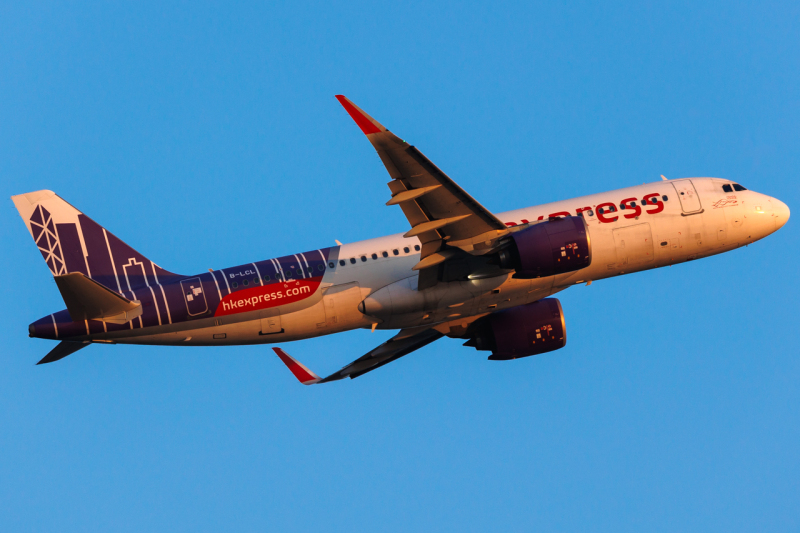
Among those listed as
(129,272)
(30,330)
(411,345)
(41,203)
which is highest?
(41,203)

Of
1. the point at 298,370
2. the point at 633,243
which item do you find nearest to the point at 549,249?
the point at 633,243

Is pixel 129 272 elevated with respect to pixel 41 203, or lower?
lower

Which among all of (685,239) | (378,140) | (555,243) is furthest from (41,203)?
(685,239)

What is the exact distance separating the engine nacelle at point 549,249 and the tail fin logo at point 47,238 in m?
17.0

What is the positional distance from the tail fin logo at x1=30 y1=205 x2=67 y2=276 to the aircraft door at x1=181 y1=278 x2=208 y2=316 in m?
4.83

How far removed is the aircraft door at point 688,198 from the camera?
34688 mm

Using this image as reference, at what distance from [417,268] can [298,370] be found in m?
10.3

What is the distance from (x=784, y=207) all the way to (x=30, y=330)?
103 feet

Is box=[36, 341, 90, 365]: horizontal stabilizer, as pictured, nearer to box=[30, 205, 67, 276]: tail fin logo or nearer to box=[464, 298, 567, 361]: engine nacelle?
box=[30, 205, 67, 276]: tail fin logo

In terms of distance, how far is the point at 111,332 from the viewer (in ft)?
99.5

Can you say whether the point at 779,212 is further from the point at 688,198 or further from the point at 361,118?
the point at 361,118

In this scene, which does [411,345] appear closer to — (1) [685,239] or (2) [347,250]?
(2) [347,250]

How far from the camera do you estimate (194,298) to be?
103 feet

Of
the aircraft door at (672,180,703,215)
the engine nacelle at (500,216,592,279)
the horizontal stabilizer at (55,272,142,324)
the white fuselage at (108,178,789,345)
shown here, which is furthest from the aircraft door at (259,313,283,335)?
the aircraft door at (672,180,703,215)
